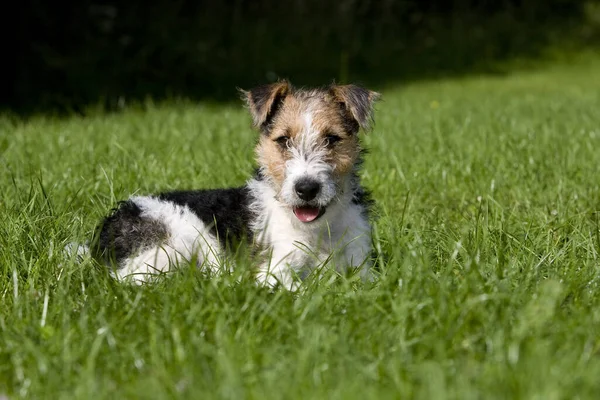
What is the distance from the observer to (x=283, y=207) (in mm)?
5008

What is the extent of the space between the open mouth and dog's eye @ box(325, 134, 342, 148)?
395 millimetres

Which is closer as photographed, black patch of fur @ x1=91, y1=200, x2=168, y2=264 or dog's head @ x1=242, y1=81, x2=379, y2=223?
dog's head @ x1=242, y1=81, x2=379, y2=223

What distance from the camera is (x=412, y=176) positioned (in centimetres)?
695

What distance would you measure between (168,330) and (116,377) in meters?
0.36

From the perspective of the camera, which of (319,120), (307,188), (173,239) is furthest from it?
(173,239)

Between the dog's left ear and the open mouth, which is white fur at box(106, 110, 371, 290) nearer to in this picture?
the open mouth

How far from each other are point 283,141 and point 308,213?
1.58ft

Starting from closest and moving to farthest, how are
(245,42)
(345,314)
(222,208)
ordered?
(345,314), (222,208), (245,42)

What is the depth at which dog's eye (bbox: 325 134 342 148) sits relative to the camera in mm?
4938

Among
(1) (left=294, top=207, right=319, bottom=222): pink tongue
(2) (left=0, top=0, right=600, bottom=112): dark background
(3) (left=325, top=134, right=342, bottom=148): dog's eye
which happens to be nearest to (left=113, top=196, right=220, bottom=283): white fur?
(1) (left=294, top=207, right=319, bottom=222): pink tongue

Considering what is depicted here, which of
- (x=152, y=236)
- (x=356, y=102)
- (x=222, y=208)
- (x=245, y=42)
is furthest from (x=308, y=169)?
(x=245, y=42)

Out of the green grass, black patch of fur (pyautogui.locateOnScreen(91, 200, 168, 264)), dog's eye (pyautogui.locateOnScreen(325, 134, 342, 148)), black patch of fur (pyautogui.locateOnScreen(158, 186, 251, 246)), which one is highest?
dog's eye (pyautogui.locateOnScreen(325, 134, 342, 148))

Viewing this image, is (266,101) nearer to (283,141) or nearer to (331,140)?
(283,141)

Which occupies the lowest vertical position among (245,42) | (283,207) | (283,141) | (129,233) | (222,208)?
(245,42)
